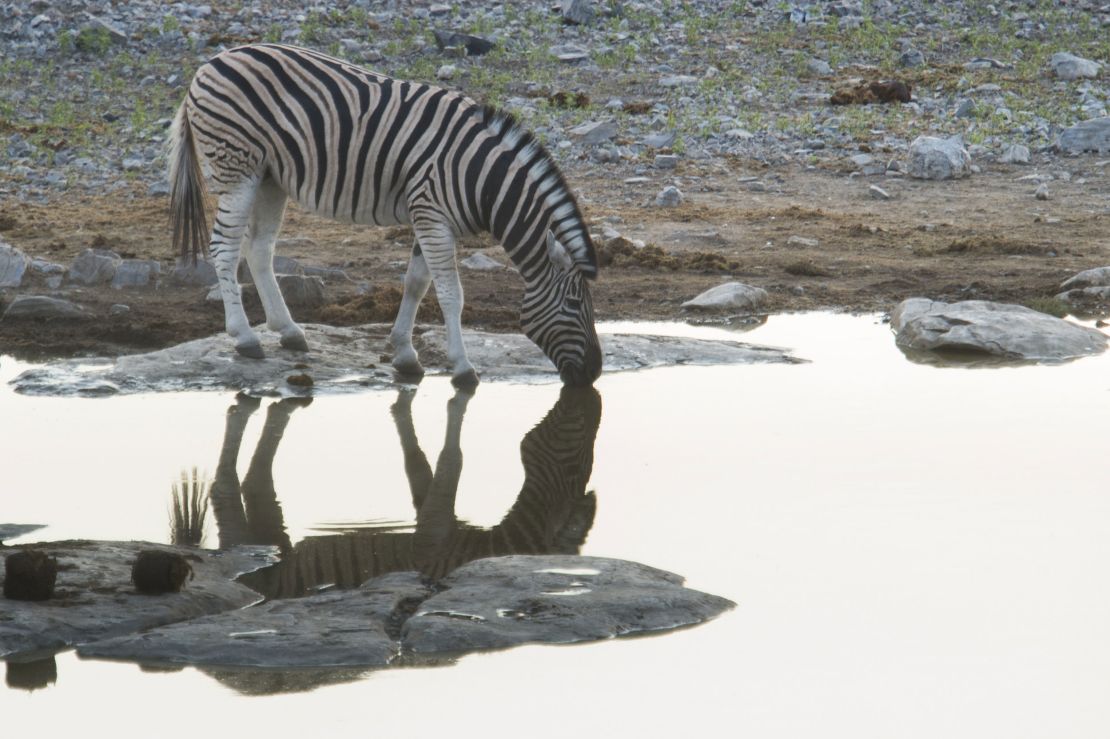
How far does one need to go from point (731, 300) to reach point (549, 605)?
6.11m

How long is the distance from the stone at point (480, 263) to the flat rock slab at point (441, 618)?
658cm

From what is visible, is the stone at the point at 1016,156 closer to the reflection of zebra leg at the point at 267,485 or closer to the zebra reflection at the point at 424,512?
the zebra reflection at the point at 424,512

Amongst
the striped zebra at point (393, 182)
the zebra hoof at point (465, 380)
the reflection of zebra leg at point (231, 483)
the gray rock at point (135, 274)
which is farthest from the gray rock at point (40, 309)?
the zebra hoof at point (465, 380)

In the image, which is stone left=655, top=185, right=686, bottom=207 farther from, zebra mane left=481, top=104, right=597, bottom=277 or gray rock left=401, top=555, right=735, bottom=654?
gray rock left=401, top=555, right=735, bottom=654

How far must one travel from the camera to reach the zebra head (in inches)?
333

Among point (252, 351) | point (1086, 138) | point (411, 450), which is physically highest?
point (1086, 138)

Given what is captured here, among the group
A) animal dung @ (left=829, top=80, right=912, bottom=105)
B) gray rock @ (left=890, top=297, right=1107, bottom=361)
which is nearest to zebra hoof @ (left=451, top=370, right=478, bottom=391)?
gray rock @ (left=890, top=297, right=1107, bottom=361)

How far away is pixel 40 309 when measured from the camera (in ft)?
33.0

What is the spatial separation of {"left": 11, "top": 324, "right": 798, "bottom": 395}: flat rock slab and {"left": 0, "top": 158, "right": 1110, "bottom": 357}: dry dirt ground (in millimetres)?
791

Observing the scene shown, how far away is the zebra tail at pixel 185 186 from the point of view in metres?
9.24

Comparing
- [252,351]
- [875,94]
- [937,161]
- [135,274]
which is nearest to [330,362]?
[252,351]

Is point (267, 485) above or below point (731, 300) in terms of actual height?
below

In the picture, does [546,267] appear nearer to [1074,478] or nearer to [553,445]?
[553,445]

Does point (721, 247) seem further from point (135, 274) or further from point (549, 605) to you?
point (549, 605)
